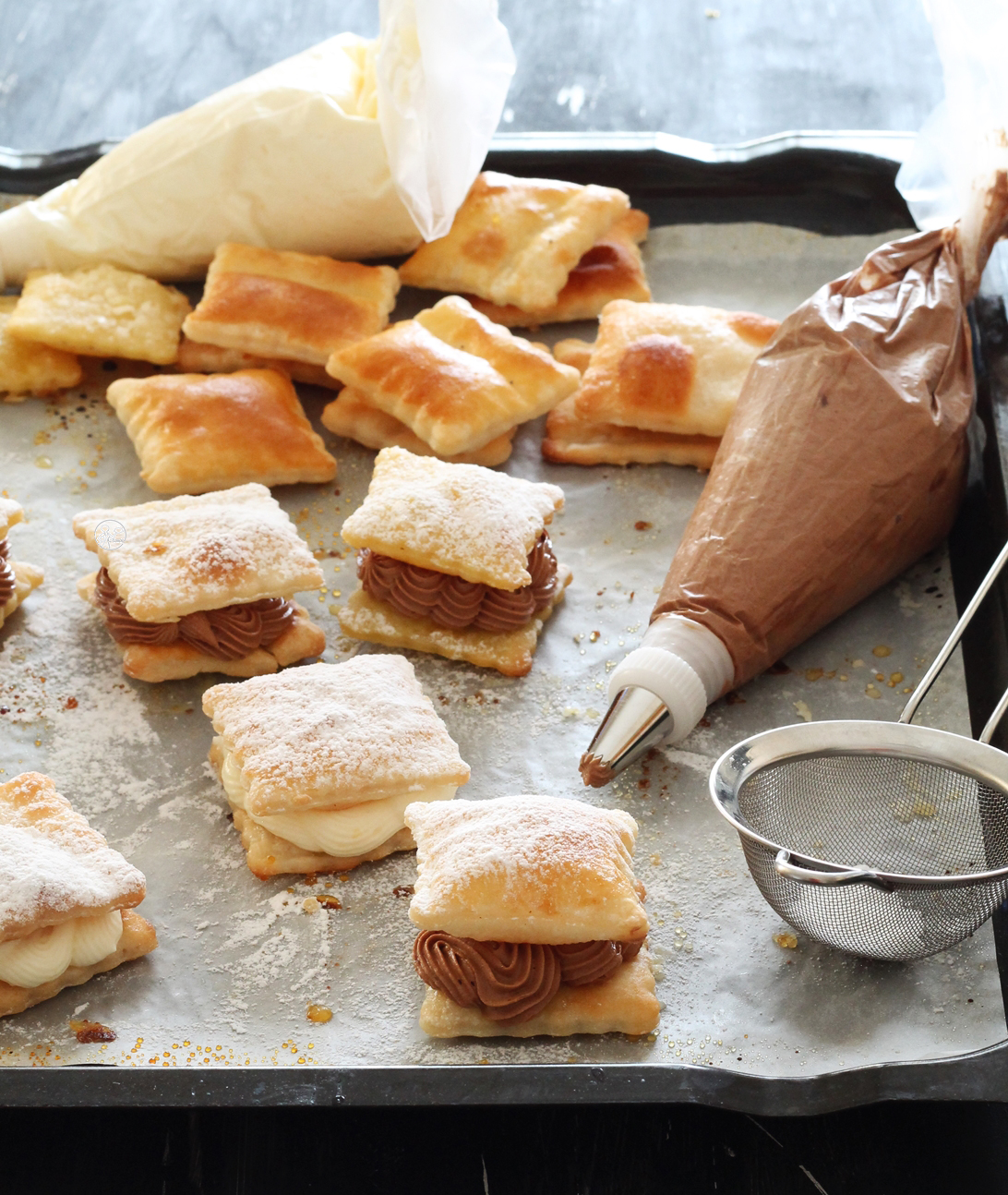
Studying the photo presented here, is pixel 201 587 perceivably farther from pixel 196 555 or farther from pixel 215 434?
pixel 215 434

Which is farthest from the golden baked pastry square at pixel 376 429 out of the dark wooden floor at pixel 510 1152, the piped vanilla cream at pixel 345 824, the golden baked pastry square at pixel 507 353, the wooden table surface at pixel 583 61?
the wooden table surface at pixel 583 61

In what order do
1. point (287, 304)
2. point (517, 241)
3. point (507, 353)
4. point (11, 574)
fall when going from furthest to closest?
1. point (517, 241)
2. point (287, 304)
3. point (507, 353)
4. point (11, 574)

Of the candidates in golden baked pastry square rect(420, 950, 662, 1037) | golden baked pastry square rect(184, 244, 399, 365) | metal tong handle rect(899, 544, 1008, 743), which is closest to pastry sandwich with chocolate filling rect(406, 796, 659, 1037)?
golden baked pastry square rect(420, 950, 662, 1037)

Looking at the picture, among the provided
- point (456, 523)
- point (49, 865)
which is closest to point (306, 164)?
point (456, 523)

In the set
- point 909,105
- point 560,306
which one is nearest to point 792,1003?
point 560,306

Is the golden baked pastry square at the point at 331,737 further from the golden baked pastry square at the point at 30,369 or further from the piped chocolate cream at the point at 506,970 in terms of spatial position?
the golden baked pastry square at the point at 30,369

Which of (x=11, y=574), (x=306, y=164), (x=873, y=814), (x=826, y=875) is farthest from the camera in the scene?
(x=306, y=164)

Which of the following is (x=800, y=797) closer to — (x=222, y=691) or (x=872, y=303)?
(x=222, y=691)
